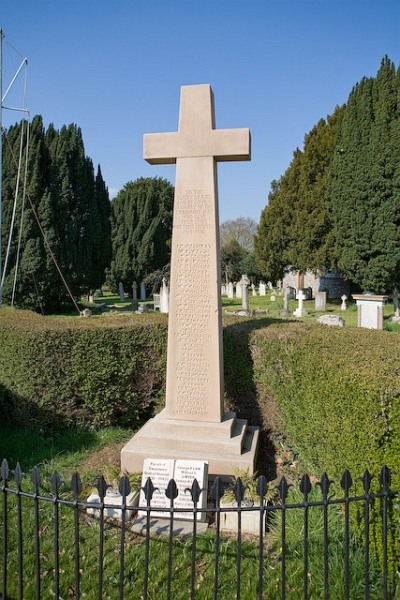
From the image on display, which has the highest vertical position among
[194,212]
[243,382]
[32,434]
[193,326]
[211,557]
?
[194,212]

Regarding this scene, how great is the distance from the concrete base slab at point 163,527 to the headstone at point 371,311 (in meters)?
12.3

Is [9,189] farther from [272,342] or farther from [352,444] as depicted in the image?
[352,444]

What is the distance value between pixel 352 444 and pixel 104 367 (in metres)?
3.49

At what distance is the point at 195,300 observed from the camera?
4.46 m

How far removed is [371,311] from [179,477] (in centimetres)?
1262

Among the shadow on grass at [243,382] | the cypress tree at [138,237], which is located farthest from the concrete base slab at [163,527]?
the cypress tree at [138,237]

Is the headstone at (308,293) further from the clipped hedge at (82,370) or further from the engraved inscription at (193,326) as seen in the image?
the engraved inscription at (193,326)

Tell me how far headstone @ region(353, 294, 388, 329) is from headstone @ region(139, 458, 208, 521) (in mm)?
12140

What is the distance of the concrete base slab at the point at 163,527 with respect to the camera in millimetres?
3478

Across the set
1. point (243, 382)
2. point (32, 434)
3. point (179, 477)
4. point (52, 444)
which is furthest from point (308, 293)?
point (179, 477)

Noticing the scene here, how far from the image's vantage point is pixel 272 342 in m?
4.93

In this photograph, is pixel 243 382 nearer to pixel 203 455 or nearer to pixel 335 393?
pixel 203 455

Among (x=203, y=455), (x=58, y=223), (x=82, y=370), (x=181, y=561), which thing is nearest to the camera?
(x=181, y=561)

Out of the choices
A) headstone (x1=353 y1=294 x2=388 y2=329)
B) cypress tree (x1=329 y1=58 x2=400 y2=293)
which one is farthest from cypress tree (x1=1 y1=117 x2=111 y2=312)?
headstone (x1=353 y1=294 x2=388 y2=329)
